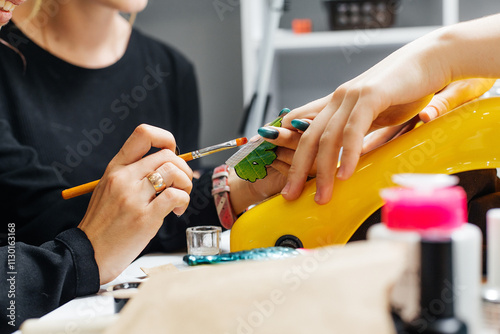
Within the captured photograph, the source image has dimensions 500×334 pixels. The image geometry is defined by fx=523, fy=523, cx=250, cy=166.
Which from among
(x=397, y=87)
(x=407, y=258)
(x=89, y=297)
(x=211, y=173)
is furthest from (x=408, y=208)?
(x=211, y=173)

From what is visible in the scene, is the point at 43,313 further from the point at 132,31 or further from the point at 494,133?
the point at 132,31

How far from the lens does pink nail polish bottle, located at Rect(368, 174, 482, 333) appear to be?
0.90 ft

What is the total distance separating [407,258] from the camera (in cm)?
28

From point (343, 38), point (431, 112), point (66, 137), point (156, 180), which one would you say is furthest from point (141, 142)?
point (343, 38)

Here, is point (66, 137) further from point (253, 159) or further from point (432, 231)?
point (432, 231)

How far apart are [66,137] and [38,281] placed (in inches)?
22.2

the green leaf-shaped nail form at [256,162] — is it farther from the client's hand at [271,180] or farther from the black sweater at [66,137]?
the black sweater at [66,137]

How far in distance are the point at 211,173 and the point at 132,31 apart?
610 mm

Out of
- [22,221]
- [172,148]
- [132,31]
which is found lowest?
[22,221]

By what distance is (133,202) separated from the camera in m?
0.62

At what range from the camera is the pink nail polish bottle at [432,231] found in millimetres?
274

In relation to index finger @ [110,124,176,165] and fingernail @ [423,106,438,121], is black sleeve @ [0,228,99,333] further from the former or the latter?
fingernail @ [423,106,438,121]

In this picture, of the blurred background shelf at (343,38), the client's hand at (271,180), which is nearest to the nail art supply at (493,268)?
the client's hand at (271,180)

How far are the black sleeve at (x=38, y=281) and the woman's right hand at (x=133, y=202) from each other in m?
0.03
